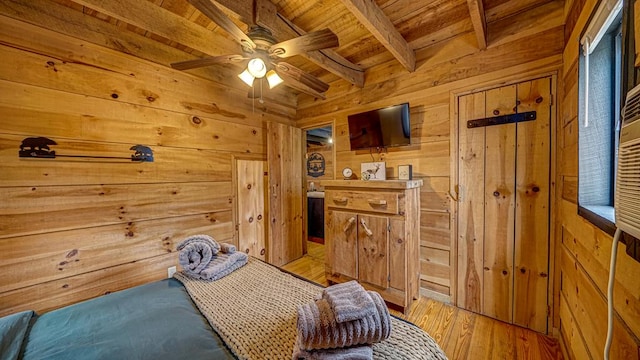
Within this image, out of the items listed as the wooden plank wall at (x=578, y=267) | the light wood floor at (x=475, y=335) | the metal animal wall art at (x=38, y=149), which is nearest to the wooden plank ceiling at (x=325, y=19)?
the wooden plank wall at (x=578, y=267)

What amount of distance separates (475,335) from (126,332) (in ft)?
7.28

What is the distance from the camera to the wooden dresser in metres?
1.89

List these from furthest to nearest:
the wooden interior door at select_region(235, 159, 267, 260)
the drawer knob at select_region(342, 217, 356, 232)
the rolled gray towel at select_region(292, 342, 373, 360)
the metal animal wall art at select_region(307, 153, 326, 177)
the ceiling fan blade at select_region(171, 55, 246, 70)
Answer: the metal animal wall art at select_region(307, 153, 326, 177) < the wooden interior door at select_region(235, 159, 267, 260) < the drawer knob at select_region(342, 217, 356, 232) < the ceiling fan blade at select_region(171, 55, 246, 70) < the rolled gray towel at select_region(292, 342, 373, 360)

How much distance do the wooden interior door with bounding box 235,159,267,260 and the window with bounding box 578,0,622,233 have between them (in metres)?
2.72

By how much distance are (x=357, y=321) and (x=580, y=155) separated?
154 centimetres

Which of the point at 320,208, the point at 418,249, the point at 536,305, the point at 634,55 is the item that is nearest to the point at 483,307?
the point at 536,305

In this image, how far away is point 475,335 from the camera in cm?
167

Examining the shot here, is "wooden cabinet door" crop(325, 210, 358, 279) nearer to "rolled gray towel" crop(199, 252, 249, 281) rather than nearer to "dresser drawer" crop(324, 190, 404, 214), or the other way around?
"dresser drawer" crop(324, 190, 404, 214)

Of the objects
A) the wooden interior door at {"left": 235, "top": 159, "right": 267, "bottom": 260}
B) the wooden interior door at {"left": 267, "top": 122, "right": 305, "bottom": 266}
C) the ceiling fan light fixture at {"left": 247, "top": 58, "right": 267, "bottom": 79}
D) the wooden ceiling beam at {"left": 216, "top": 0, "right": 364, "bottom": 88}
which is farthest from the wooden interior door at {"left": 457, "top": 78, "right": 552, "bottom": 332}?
the wooden interior door at {"left": 235, "top": 159, "right": 267, "bottom": 260}

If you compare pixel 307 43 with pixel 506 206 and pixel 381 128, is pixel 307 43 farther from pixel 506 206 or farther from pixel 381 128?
pixel 506 206

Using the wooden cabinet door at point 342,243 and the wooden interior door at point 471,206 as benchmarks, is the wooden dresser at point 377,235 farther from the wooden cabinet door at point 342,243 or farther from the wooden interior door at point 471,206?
the wooden interior door at point 471,206

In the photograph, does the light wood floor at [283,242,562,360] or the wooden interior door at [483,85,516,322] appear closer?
the light wood floor at [283,242,562,360]

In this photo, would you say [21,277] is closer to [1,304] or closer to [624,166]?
[1,304]

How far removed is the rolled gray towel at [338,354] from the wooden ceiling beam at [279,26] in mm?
1832
